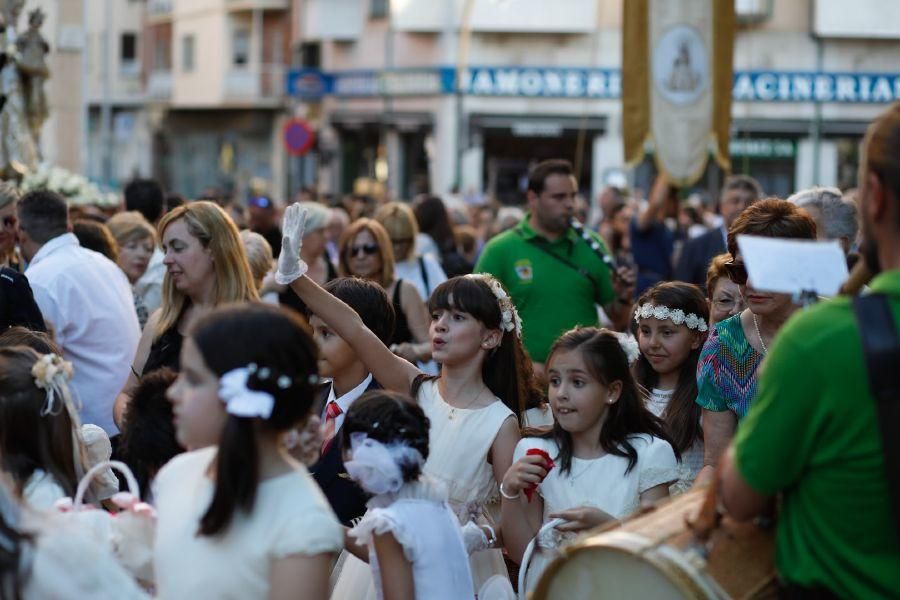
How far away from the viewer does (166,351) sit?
669 cm

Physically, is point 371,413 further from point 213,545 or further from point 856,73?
point 856,73

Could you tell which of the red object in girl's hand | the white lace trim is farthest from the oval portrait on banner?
the white lace trim

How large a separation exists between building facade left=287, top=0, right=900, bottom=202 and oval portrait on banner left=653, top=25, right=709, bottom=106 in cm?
2654

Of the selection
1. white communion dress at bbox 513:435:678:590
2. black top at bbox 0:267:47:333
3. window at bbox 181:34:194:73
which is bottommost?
white communion dress at bbox 513:435:678:590

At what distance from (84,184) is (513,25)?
88.5ft

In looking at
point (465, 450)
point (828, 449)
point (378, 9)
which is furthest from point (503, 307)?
point (378, 9)

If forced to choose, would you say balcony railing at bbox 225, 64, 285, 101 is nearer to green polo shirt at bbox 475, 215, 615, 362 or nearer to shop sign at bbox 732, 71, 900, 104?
shop sign at bbox 732, 71, 900, 104

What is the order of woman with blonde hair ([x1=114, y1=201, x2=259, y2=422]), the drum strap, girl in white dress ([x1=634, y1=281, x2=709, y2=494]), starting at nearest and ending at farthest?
the drum strap
woman with blonde hair ([x1=114, y1=201, x2=259, y2=422])
girl in white dress ([x1=634, y1=281, x2=709, y2=494])

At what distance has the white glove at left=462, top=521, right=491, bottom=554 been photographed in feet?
16.6

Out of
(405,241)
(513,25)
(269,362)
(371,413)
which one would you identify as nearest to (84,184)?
(405,241)

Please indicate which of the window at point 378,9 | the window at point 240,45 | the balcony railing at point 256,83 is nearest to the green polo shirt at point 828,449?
the window at point 378,9

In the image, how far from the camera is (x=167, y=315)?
6789 millimetres

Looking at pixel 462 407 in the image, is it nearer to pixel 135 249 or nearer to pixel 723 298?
pixel 723 298

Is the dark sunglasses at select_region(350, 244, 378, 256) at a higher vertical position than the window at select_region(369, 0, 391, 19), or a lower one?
lower
